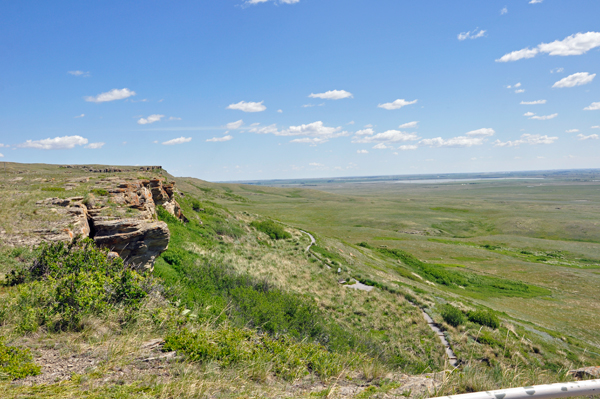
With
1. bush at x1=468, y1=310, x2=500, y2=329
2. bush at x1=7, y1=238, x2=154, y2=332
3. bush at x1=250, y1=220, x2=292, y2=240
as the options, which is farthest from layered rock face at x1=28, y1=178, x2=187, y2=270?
bush at x1=250, y1=220, x2=292, y2=240

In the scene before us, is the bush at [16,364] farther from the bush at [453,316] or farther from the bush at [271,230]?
the bush at [271,230]

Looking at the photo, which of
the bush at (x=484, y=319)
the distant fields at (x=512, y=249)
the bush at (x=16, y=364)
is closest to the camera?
the bush at (x=16, y=364)

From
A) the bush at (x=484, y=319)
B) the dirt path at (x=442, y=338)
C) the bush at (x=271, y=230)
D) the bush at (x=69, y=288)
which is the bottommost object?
the bush at (x=484, y=319)

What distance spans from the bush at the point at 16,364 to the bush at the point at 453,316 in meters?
24.6

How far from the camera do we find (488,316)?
23.7 metres

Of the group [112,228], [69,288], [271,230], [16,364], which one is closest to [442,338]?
[112,228]

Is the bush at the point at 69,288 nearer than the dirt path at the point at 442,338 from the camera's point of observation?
Yes

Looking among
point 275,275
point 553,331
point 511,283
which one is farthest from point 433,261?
point 275,275

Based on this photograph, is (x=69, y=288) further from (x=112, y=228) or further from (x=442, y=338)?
(x=442, y=338)

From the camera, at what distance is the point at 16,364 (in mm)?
4977

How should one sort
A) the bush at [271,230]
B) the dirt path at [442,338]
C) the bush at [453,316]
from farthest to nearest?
the bush at [271,230] → the bush at [453,316] → the dirt path at [442,338]

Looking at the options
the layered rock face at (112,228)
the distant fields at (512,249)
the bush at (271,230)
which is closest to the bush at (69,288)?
the layered rock face at (112,228)

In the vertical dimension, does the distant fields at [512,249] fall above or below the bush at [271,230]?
below

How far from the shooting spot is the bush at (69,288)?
6.69 metres
